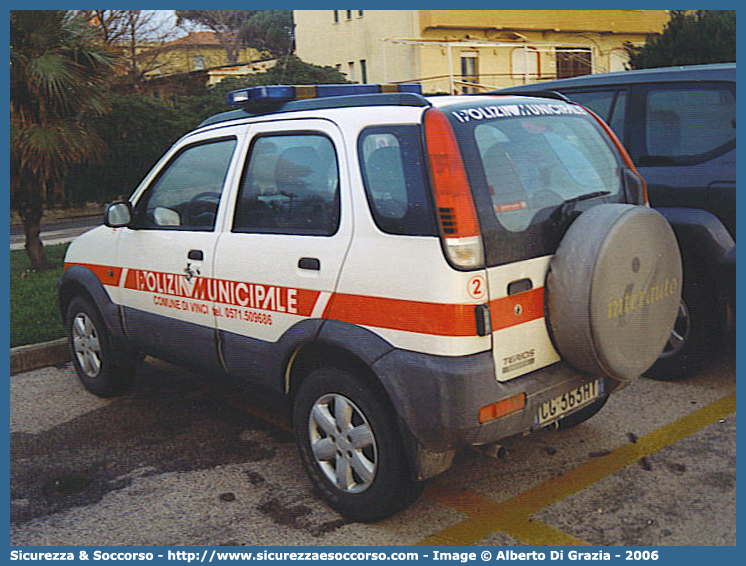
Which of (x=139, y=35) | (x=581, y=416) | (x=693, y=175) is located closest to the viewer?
(x=581, y=416)

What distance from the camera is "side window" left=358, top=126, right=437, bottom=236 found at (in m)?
3.25

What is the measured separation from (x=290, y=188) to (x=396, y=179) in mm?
735

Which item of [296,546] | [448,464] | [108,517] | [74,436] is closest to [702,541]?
[448,464]

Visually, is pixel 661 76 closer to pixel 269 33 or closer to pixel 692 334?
pixel 692 334

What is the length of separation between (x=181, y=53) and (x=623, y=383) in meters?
20.5

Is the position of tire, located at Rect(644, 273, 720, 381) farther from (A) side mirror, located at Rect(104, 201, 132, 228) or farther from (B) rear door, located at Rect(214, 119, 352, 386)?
(A) side mirror, located at Rect(104, 201, 132, 228)

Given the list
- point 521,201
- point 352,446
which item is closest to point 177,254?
point 352,446

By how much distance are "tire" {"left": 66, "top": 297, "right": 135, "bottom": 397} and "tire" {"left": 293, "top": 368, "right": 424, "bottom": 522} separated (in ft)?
6.55

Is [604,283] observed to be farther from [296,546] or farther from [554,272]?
[296,546]

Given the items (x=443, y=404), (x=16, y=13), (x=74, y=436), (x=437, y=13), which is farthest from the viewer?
(x=437, y=13)

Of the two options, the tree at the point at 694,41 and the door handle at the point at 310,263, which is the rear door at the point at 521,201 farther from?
the tree at the point at 694,41

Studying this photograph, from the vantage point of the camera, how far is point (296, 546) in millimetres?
3432

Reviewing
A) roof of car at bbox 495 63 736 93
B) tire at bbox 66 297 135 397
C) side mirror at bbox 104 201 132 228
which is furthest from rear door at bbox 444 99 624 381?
tire at bbox 66 297 135 397

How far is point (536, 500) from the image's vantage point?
12.3 feet
